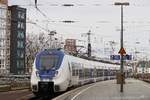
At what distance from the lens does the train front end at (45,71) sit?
32.4 m

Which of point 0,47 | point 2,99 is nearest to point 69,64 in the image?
point 2,99

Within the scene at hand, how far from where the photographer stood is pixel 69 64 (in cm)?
3569

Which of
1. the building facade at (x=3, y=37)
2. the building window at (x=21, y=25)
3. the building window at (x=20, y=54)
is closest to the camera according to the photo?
the building facade at (x=3, y=37)

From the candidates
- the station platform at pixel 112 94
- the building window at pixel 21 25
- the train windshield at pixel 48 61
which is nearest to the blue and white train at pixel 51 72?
the train windshield at pixel 48 61

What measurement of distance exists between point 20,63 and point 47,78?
9392 cm

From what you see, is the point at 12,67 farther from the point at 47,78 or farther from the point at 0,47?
the point at 47,78

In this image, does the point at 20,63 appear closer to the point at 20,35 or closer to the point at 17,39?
the point at 17,39

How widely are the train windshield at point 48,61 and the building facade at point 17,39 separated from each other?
8755cm

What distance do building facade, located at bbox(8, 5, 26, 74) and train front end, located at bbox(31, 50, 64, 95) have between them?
8744cm

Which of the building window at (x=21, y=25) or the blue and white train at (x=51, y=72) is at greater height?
the building window at (x=21, y=25)

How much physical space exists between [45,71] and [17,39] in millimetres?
92694

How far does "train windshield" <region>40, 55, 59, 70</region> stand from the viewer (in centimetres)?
3316

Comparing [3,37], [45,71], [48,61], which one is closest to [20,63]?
[3,37]

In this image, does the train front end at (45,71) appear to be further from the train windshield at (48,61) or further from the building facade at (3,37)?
the building facade at (3,37)
